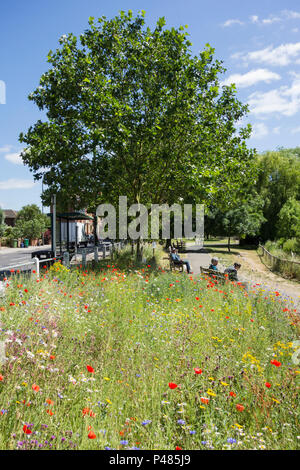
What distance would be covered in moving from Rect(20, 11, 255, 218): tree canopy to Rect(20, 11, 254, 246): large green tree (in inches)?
1.6

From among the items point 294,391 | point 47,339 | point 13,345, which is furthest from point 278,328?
point 13,345

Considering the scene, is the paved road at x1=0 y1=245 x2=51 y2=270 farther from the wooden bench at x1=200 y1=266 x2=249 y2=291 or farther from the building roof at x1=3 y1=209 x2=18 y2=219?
the building roof at x1=3 y1=209 x2=18 y2=219

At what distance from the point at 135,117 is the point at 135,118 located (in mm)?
38

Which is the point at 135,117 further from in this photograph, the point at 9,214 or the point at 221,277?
the point at 9,214

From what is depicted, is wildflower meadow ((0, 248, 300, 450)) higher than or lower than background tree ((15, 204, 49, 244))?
lower

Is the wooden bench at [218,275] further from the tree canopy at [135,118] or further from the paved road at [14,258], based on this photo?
the paved road at [14,258]

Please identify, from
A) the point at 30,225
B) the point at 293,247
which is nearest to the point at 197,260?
the point at 293,247

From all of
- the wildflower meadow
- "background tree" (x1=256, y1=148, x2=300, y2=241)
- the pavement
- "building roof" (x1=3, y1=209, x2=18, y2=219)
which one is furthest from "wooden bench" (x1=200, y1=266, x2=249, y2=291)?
"building roof" (x1=3, y1=209, x2=18, y2=219)

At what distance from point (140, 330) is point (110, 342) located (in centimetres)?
72

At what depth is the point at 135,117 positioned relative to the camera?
1341cm

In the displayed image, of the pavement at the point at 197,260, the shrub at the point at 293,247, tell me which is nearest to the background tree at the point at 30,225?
the pavement at the point at 197,260

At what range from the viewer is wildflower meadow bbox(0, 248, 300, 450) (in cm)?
287

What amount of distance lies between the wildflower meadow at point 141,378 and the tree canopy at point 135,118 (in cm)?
739

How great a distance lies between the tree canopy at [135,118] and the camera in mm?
13047
